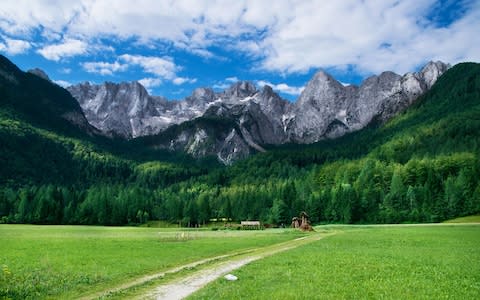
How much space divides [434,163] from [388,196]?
46.0 meters

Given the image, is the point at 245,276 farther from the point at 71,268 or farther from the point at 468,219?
the point at 468,219

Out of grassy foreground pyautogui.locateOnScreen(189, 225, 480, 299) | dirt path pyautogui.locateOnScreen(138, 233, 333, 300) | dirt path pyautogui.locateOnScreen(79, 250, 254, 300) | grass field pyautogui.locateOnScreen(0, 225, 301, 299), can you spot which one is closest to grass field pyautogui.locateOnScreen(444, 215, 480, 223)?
grassy foreground pyautogui.locateOnScreen(189, 225, 480, 299)

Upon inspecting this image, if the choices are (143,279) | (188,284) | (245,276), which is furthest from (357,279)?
(143,279)

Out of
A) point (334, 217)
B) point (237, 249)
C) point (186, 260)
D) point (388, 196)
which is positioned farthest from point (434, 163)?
point (186, 260)

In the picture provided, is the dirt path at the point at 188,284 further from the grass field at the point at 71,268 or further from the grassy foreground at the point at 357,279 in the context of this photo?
the grass field at the point at 71,268

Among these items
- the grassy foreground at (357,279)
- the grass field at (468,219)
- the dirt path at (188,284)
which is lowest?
the dirt path at (188,284)

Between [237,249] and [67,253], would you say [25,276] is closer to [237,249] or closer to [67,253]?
[67,253]

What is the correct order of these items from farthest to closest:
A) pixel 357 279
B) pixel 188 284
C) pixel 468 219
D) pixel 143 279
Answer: pixel 468 219, pixel 143 279, pixel 188 284, pixel 357 279

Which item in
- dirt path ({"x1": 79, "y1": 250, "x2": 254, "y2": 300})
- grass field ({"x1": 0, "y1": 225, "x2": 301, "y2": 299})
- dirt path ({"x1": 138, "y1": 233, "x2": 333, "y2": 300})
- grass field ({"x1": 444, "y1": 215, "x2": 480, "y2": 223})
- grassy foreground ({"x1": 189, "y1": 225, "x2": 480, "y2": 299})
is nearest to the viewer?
grassy foreground ({"x1": 189, "y1": 225, "x2": 480, "y2": 299})

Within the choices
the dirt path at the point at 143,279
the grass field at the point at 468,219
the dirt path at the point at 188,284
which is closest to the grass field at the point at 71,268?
the dirt path at the point at 143,279

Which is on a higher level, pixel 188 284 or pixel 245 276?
pixel 245 276

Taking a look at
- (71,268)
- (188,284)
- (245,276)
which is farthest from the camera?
(71,268)

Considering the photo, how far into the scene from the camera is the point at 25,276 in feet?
109

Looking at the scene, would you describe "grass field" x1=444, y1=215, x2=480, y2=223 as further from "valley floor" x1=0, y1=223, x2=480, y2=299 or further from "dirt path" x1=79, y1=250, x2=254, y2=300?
"dirt path" x1=79, y1=250, x2=254, y2=300
